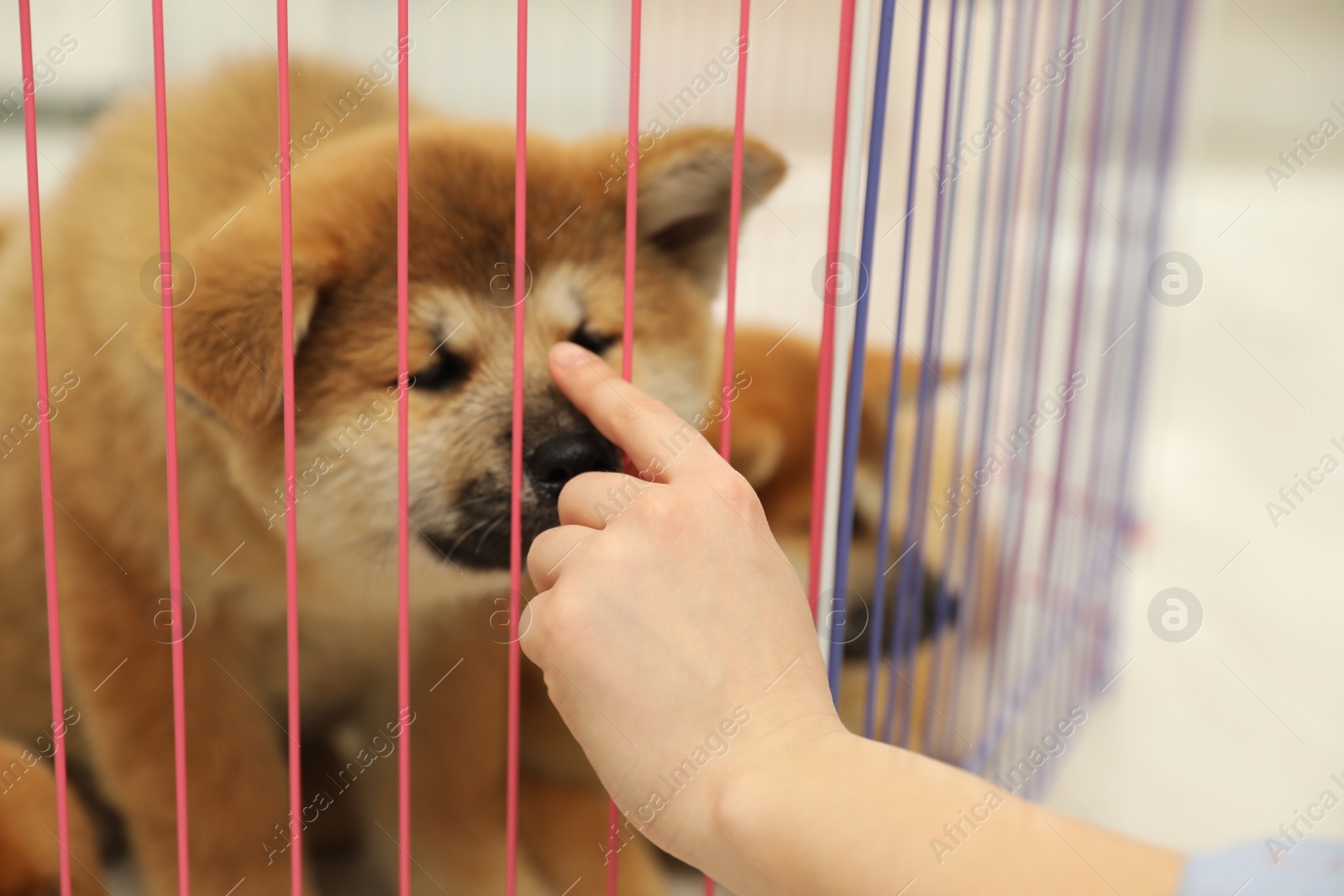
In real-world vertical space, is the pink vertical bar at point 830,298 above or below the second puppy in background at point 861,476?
above

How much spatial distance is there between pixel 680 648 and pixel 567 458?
17 centimetres

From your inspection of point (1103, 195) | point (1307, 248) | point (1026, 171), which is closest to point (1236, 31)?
point (1307, 248)

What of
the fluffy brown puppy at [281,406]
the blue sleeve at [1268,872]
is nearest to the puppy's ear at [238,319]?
the fluffy brown puppy at [281,406]

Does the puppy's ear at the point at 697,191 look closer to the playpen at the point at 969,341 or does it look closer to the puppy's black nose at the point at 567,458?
the playpen at the point at 969,341

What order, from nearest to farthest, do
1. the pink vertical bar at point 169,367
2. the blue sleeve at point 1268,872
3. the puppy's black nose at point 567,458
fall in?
the blue sleeve at point 1268,872
the pink vertical bar at point 169,367
the puppy's black nose at point 567,458

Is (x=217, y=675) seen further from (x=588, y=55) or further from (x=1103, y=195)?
(x=1103, y=195)

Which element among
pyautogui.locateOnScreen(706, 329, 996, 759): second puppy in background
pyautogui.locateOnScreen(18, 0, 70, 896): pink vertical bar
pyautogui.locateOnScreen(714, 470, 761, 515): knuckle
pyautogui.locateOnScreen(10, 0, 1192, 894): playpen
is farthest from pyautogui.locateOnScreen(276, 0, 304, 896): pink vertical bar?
pyautogui.locateOnScreen(706, 329, 996, 759): second puppy in background

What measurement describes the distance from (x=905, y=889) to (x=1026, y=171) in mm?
715

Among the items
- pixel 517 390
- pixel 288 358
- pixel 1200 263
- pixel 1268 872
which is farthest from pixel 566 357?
pixel 1200 263

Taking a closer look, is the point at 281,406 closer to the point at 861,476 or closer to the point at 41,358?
the point at 41,358

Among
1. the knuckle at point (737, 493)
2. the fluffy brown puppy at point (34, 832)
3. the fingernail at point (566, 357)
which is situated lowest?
the fluffy brown puppy at point (34, 832)

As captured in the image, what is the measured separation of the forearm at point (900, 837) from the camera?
0.38 metres

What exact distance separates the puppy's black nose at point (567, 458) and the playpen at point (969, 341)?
0.03 meters

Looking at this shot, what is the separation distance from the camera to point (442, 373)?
0.63 m
